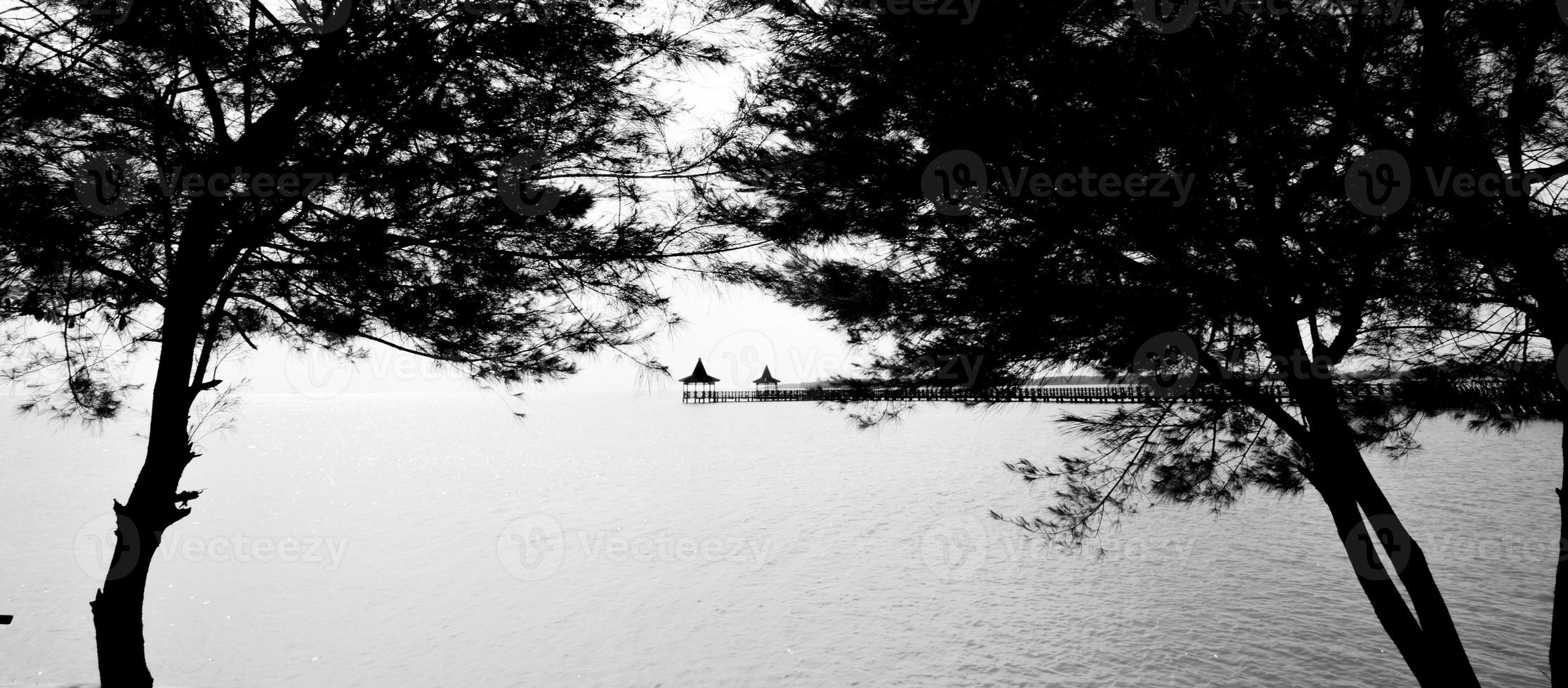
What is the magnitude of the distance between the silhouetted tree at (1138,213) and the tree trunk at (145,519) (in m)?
2.70

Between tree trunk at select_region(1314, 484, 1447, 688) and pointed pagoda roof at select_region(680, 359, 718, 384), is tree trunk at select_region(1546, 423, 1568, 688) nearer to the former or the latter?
tree trunk at select_region(1314, 484, 1447, 688)

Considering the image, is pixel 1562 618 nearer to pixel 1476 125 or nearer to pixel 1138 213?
pixel 1476 125

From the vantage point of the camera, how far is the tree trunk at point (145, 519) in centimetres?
328

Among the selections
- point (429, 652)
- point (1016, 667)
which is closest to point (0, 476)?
point (429, 652)

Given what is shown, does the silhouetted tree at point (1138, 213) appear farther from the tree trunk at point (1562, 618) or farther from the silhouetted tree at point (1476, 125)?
the tree trunk at point (1562, 618)

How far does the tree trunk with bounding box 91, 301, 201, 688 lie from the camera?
10.8 ft

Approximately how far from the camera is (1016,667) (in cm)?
588

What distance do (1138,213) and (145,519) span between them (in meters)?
4.72

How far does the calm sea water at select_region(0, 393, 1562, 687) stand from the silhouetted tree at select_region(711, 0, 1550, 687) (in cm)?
296

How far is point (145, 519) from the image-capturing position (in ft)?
11.0

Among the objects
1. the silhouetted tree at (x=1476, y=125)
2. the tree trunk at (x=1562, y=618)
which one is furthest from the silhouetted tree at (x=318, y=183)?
the tree trunk at (x=1562, y=618)

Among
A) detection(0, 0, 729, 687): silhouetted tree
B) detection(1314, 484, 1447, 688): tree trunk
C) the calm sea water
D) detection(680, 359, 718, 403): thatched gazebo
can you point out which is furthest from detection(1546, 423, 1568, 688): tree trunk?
detection(680, 359, 718, 403): thatched gazebo

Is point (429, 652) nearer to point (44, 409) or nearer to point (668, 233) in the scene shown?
point (44, 409)

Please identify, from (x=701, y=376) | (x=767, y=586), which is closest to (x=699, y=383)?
(x=701, y=376)
